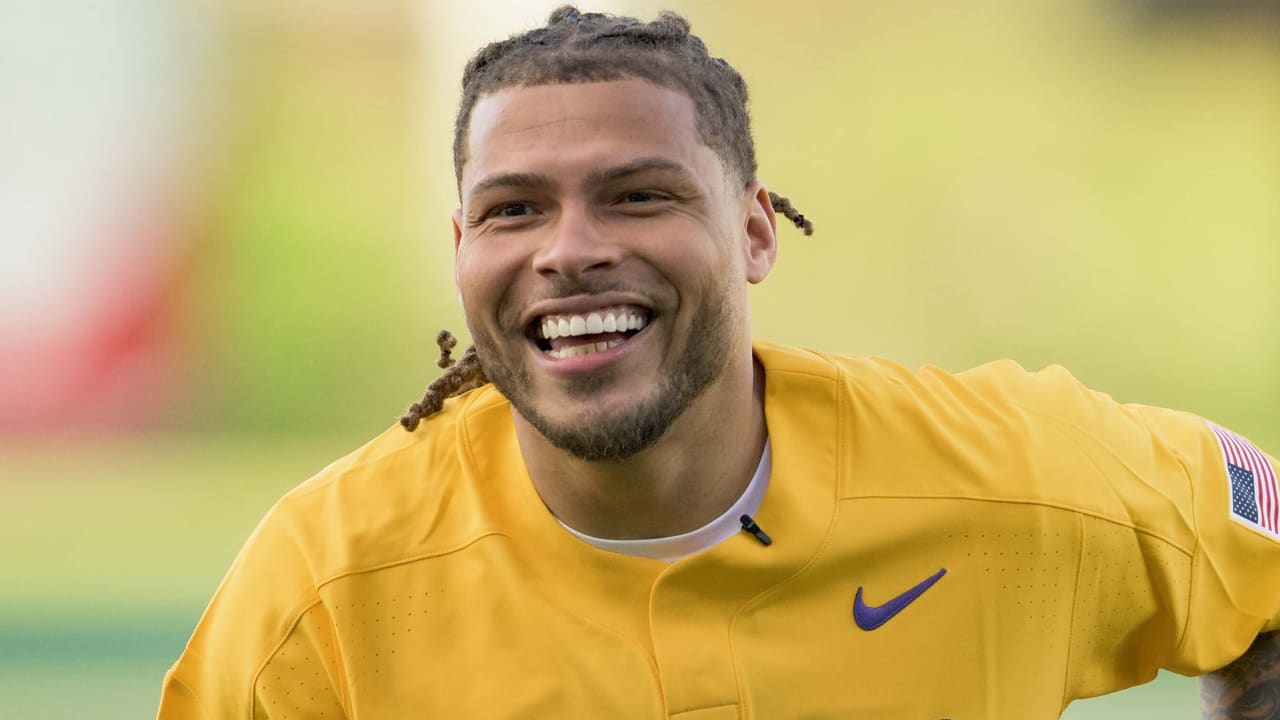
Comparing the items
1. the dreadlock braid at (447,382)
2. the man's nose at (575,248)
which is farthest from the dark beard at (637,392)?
the dreadlock braid at (447,382)

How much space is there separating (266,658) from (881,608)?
2.63ft

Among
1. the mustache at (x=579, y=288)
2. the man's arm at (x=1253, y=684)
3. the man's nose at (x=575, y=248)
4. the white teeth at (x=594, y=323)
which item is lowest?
the man's arm at (x=1253, y=684)

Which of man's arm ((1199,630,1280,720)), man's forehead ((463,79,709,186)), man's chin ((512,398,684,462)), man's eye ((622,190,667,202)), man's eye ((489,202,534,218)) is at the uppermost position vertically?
man's forehead ((463,79,709,186))

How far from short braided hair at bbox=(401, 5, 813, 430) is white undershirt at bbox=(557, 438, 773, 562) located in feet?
1.25

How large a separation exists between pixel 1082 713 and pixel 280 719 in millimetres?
2754

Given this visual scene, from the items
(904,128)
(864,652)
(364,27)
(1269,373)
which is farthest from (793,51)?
(864,652)

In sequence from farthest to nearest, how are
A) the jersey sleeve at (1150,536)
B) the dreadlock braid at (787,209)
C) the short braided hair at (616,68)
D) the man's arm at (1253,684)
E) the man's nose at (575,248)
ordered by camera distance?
1. the dreadlock braid at (787,209)
2. the man's arm at (1253,684)
3. the jersey sleeve at (1150,536)
4. the short braided hair at (616,68)
5. the man's nose at (575,248)

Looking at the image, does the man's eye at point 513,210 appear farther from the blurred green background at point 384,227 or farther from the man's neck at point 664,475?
the blurred green background at point 384,227

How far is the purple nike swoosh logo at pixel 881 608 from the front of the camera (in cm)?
161

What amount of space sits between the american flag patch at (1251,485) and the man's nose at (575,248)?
3.23ft

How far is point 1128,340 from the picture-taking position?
4039 millimetres

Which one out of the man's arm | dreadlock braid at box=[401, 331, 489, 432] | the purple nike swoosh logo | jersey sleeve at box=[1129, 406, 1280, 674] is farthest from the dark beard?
the man's arm

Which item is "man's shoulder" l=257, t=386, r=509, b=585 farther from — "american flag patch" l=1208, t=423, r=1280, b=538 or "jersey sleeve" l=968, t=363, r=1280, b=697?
"american flag patch" l=1208, t=423, r=1280, b=538

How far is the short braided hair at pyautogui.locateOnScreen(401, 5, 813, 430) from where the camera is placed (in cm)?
157
